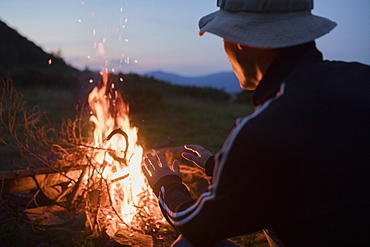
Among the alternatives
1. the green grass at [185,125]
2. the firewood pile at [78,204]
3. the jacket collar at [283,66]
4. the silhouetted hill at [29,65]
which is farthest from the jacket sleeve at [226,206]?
the silhouetted hill at [29,65]

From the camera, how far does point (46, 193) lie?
3998 mm

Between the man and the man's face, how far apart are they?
123 millimetres

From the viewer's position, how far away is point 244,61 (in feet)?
5.44

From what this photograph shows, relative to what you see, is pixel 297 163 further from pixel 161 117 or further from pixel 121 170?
pixel 161 117

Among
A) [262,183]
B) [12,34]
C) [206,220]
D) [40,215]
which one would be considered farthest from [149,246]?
[12,34]

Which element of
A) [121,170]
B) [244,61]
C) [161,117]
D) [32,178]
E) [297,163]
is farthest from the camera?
[161,117]

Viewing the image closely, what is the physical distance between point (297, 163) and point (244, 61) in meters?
0.62

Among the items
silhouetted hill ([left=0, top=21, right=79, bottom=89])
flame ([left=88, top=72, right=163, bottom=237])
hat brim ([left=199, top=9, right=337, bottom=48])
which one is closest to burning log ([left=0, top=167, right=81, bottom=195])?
flame ([left=88, top=72, right=163, bottom=237])

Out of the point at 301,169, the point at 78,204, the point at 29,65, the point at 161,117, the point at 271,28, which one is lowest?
the point at 78,204

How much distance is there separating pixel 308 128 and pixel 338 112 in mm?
148

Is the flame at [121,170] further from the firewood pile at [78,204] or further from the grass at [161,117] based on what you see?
the grass at [161,117]

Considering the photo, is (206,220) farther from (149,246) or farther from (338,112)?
(149,246)

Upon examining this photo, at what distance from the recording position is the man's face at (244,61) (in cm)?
161

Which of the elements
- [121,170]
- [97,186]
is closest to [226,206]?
[121,170]
